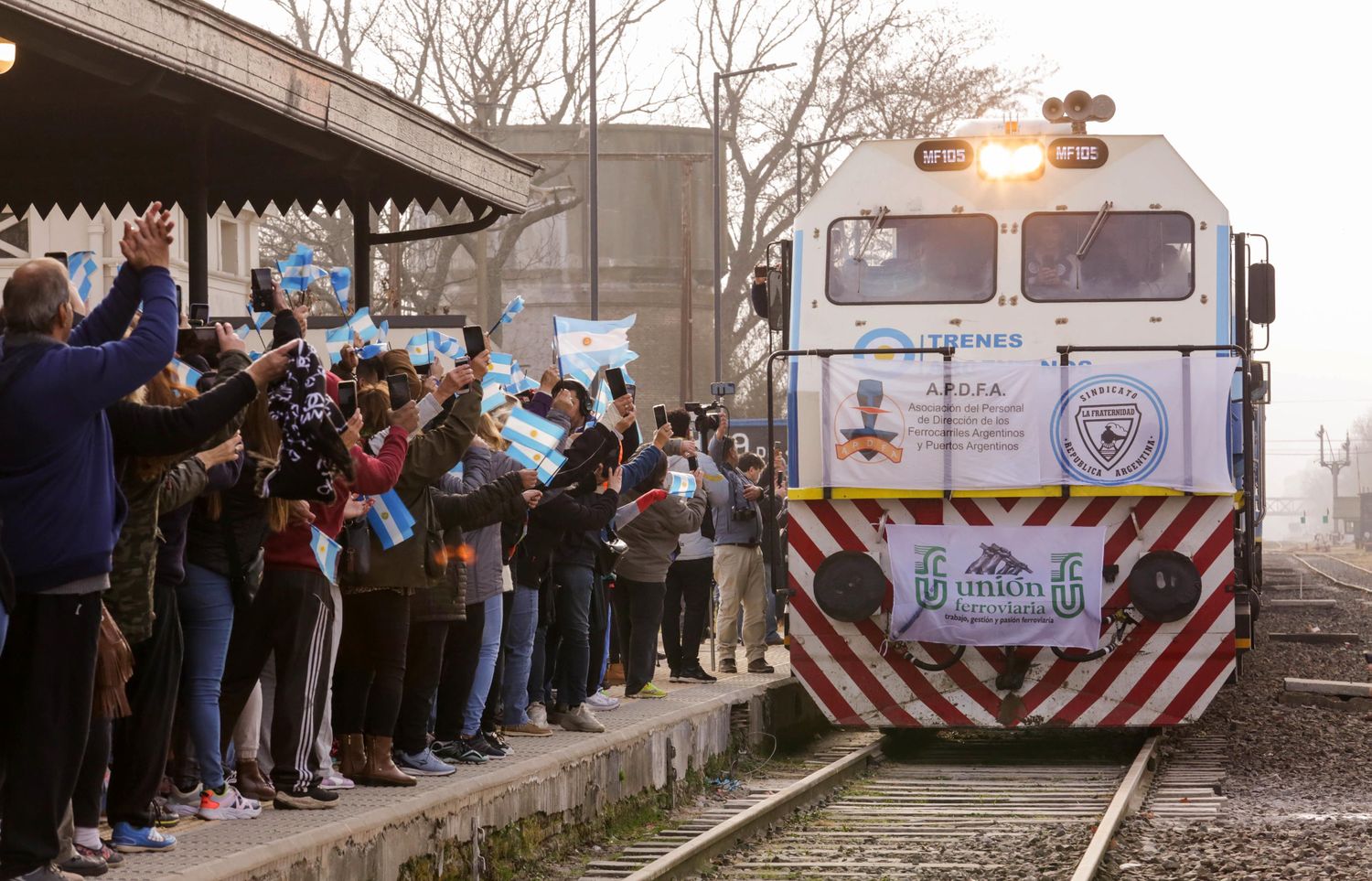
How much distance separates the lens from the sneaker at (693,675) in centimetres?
1423

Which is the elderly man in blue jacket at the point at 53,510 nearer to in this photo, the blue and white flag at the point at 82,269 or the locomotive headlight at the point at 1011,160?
the blue and white flag at the point at 82,269

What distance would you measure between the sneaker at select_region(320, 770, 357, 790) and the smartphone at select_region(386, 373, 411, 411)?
1553 mm

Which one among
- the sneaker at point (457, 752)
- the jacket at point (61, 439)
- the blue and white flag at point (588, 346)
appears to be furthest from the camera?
the blue and white flag at point (588, 346)

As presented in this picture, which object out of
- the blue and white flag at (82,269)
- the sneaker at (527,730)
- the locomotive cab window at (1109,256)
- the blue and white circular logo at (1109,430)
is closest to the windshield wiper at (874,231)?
the locomotive cab window at (1109,256)

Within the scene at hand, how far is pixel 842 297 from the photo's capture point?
1280 centimetres

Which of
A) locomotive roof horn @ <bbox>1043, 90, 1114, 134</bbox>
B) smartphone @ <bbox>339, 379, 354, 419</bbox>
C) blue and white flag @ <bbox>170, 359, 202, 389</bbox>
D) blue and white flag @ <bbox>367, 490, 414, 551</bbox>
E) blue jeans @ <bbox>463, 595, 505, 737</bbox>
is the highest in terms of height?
locomotive roof horn @ <bbox>1043, 90, 1114, 134</bbox>

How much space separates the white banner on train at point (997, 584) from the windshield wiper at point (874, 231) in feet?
6.16

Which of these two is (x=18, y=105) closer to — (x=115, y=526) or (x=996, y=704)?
(x=115, y=526)

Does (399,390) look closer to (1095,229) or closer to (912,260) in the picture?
(912,260)

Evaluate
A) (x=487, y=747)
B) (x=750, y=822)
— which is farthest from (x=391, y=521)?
(x=750, y=822)

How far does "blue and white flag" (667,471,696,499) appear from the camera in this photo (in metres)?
12.3

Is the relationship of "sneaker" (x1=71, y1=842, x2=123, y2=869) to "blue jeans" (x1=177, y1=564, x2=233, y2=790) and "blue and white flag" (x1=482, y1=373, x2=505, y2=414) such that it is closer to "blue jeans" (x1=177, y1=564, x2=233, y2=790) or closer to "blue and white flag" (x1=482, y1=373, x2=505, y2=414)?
"blue jeans" (x1=177, y1=564, x2=233, y2=790)

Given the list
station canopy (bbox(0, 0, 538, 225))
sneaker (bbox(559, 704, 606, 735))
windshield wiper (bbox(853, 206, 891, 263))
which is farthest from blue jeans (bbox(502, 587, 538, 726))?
windshield wiper (bbox(853, 206, 891, 263))

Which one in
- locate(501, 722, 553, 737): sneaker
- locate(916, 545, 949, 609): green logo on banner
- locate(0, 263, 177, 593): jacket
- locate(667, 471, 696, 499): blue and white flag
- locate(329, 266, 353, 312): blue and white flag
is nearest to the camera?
locate(0, 263, 177, 593): jacket
